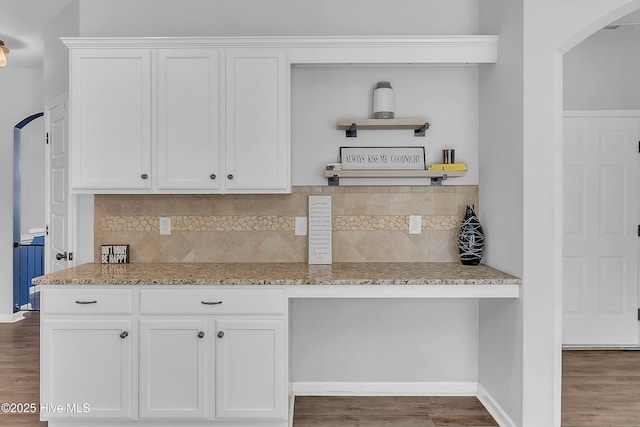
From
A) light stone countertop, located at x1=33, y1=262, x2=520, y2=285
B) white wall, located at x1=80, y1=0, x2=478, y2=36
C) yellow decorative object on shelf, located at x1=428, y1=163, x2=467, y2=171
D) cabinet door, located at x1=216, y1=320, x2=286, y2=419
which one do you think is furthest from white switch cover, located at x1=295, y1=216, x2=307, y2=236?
white wall, located at x1=80, y1=0, x2=478, y2=36

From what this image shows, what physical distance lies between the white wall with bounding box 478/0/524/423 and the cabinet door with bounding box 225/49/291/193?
1.28 meters

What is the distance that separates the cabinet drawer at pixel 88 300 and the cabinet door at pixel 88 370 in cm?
6

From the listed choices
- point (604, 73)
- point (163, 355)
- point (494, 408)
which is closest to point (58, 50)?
point (163, 355)

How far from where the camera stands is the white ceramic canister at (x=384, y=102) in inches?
117

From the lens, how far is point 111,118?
280 centimetres

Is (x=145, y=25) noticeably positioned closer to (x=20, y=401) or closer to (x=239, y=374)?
(x=239, y=374)

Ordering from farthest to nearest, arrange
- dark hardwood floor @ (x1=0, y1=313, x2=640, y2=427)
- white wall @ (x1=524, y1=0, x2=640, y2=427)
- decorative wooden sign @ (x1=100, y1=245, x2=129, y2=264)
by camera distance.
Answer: decorative wooden sign @ (x1=100, y1=245, x2=129, y2=264), dark hardwood floor @ (x1=0, y1=313, x2=640, y2=427), white wall @ (x1=524, y1=0, x2=640, y2=427)

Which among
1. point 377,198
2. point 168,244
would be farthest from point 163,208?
point 377,198

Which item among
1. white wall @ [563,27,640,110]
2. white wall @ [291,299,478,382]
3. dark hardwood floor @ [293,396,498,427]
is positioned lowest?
dark hardwood floor @ [293,396,498,427]

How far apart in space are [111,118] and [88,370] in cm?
146

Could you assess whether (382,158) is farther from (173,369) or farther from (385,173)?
(173,369)

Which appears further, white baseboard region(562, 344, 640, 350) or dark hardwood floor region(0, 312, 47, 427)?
white baseboard region(562, 344, 640, 350)

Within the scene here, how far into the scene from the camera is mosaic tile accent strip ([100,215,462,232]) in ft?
10.3

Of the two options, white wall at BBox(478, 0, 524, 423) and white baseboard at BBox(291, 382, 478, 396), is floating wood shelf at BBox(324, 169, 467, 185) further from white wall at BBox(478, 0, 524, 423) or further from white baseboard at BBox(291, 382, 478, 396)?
white baseboard at BBox(291, 382, 478, 396)
